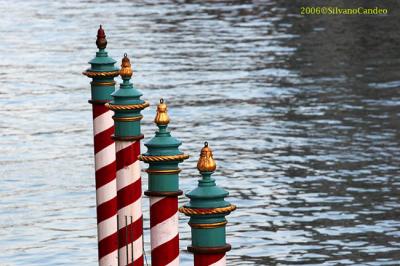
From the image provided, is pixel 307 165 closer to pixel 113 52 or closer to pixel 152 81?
pixel 152 81

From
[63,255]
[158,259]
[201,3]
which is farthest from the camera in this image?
[201,3]

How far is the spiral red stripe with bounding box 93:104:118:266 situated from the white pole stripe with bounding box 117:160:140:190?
3.32 feet

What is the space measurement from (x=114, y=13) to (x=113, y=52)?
506 inches

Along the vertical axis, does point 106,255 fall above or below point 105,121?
below

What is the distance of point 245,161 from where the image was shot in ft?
76.4

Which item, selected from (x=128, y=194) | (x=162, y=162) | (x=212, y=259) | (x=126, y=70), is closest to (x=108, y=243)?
(x=128, y=194)

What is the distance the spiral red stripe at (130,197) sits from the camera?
41.2 feet

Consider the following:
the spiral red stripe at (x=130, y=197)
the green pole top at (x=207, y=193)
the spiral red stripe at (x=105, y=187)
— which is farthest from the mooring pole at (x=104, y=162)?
the green pole top at (x=207, y=193)

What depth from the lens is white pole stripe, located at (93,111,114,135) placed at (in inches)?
543

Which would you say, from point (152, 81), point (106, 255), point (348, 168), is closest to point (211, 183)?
point (106, 255)

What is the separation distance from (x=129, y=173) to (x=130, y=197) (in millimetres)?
194

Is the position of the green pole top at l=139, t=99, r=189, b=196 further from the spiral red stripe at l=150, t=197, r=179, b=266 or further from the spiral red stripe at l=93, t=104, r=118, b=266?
the spiral red stripe at l=93, t=104, r=118, b=266

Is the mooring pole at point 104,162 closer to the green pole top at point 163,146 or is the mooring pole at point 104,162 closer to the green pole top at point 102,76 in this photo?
the green pole top at point 102,76

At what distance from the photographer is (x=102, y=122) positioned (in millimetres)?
13820
